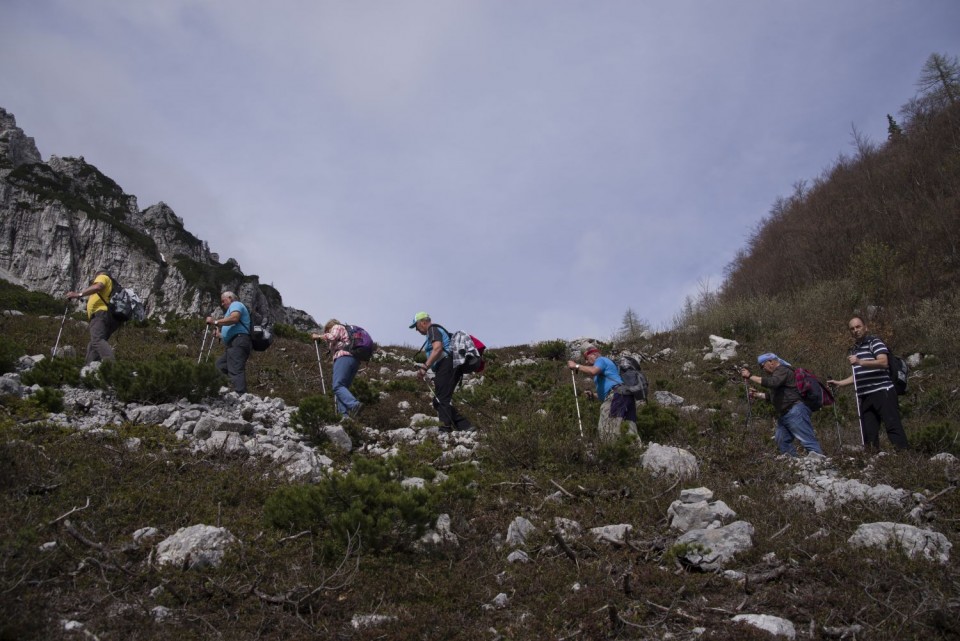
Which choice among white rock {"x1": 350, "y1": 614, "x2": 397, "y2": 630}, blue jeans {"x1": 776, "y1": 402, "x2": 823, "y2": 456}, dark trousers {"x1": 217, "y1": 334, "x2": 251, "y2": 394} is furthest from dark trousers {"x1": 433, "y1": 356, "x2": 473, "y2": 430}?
white rock {"x1": 350, "y1": 614, "x2": 397, "y2": 630}

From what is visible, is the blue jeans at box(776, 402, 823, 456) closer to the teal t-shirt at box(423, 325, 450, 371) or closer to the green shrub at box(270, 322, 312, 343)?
the teal t-shirt at box(423, 325, 450, 371)

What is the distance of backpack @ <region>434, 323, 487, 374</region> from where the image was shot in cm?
790

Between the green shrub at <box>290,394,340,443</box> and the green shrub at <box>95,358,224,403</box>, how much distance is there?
1.69 metres

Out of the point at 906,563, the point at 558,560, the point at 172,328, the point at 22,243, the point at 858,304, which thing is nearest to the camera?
the point at 906,563

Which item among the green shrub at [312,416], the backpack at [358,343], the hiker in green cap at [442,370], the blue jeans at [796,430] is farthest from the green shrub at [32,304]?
the blue jeans at [796,430]

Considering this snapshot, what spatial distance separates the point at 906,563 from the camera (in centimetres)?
327

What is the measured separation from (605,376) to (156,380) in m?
5.79

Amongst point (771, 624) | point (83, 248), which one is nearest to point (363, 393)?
point (771, 624)

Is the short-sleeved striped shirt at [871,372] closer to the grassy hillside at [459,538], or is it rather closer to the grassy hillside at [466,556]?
the grassy hillside at [459,538]

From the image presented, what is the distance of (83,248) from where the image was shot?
140 feet

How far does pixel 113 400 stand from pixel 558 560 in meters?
6.21

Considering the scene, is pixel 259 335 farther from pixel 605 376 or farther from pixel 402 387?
pixel 605 376

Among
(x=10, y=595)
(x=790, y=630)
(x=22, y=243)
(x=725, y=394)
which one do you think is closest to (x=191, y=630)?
(x=10, y=595)

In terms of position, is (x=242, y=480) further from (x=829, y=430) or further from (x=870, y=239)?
(x=870, y=239)
